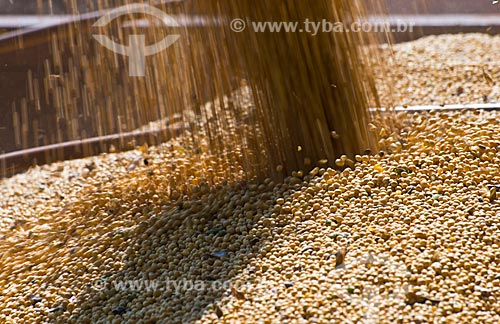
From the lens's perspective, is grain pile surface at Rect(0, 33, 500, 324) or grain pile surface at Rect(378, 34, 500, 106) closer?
grain pile surface at Rect(0, 33, 500, 324)

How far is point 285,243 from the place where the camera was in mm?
1605

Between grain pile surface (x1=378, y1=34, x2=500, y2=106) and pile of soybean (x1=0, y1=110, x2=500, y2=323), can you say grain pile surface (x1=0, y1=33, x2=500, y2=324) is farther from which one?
grain pile surface (x1=378, y1=34, x2=500, y2=106)

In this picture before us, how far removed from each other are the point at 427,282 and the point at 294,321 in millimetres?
278

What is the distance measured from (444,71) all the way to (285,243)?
1393mm

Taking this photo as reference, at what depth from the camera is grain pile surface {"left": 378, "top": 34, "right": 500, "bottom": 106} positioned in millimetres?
2420

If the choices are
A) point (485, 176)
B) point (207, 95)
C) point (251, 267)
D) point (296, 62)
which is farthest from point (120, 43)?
point (485, 176)

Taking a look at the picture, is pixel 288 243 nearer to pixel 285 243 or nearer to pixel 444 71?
pixel 285 243

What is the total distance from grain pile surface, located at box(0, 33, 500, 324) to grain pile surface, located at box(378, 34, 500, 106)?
0.31m

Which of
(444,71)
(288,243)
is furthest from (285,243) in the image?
(444,71)

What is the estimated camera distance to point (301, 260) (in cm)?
154

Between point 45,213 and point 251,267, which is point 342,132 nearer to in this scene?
point 251,267

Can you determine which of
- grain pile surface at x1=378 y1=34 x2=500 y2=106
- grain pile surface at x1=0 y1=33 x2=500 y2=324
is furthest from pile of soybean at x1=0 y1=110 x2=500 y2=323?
grain pile surface at x1=378 y1=34 x2=500 y2=106

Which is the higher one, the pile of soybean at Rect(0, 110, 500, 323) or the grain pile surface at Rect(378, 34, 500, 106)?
the grain pile surface at Rect(378, 34, 500, 106)

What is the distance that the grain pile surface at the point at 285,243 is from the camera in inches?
55.6
